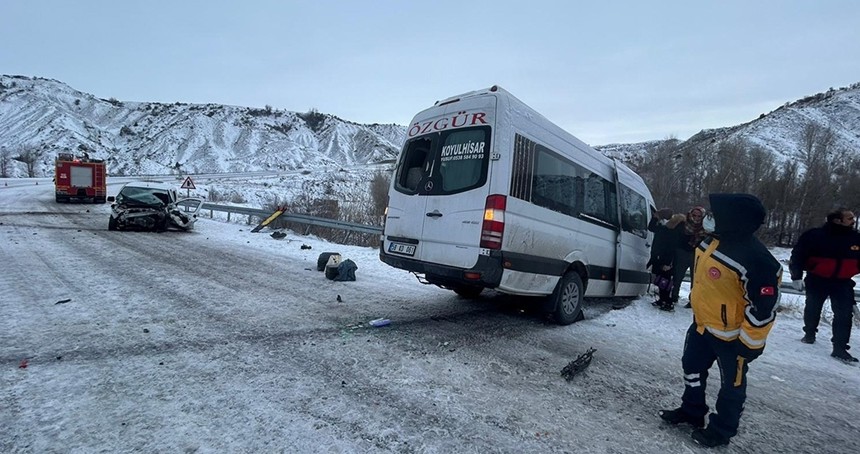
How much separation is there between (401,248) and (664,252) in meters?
4.56

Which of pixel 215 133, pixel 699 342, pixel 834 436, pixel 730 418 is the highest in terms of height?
pixel 215 133

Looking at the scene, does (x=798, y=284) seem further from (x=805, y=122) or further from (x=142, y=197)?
(x=805, y=122)

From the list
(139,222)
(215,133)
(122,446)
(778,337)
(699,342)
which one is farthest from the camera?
(215,133)

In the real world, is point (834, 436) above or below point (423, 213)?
below

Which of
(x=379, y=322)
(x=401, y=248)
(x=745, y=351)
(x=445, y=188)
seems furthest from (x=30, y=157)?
(x=745, y=351)

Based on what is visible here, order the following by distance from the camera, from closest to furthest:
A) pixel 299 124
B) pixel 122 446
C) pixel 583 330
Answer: pixel 122 446, pixel 583 330, pixel 299 124

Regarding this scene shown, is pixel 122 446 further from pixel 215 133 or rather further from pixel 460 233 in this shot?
pixel 215 133

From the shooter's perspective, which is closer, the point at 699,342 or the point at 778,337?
the point at 699,342

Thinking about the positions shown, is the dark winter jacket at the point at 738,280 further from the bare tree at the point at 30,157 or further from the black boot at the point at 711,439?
the bare tree at the point at 30,157

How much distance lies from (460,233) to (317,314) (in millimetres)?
2083

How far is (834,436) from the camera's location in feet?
9.61

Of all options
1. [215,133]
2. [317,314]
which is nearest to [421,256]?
[317,314]

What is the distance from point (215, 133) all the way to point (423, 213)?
271ft

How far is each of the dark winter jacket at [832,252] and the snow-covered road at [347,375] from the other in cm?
103
